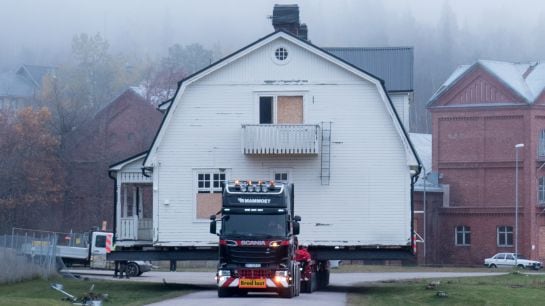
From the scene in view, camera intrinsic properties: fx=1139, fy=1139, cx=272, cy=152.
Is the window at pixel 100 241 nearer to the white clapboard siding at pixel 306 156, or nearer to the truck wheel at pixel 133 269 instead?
the truck wheel at pixel 133 269

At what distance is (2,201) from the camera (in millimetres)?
76688

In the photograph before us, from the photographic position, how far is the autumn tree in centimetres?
7919

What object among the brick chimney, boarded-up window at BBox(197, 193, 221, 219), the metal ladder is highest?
the brick chimney

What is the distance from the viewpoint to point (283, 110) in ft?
138

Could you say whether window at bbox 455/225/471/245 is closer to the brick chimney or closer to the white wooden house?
the brick chimney

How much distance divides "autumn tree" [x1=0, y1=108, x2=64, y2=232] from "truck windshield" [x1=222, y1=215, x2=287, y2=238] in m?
47.2

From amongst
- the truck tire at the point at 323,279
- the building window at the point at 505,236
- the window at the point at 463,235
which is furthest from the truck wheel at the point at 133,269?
the building window at the point at 505,236

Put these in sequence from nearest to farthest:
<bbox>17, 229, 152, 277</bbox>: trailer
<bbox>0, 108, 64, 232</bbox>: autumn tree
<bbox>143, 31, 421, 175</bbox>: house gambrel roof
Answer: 1. <bbox>143, 31, 421, 175</bbox>: house gambrel roof
2. <bbox>17, 229, 152, 277</bbox>: trailer
3. <bbox>0, 108, 64, 232</bbox>: autumn tree

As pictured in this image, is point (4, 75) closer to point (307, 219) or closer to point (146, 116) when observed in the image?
point (146, 116)

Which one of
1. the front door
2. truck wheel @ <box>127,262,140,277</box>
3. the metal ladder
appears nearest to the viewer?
the metal ladder

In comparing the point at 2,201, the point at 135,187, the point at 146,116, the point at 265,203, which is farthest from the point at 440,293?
the point at 146,116

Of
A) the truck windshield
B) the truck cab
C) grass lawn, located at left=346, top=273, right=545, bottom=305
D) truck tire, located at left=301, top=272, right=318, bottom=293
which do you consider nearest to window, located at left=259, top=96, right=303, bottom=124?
truck tire, located at left=301, top=272, right=318, bottom=293

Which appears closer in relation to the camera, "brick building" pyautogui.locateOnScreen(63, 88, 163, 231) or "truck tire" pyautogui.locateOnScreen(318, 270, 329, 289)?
"truck tire" pyautogui.locateOnScreen(318, 270, 329, 289)

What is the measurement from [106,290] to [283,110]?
915 centimetres
